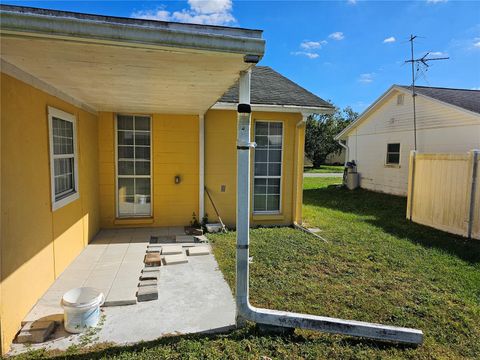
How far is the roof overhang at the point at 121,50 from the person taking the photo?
2141 mm

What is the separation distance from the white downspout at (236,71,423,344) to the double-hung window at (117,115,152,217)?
14.1ft

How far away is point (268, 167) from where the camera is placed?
720 centimetres

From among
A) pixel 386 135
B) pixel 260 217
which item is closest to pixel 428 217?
pixel 260 217

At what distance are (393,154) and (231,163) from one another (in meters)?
9.38

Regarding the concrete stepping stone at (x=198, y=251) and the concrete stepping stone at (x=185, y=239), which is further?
the concrete stepping stone at (x=185, y=239)

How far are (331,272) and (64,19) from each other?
4.33 m

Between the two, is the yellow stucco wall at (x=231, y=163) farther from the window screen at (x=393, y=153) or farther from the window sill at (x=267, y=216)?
the window screen at (x=393, y=153)

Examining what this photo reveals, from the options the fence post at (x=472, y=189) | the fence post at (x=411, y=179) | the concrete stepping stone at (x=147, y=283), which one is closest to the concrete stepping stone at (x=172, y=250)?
the concrete stepping stone at (x=147, y=283)

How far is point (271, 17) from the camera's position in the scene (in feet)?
20.8

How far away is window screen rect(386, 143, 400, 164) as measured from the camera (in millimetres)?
13133

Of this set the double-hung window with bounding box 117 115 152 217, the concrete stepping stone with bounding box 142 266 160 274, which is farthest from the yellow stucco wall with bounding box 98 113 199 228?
the concrete stepping stone with bounding box 142 266 160 274

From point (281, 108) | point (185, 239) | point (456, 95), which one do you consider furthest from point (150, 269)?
point (456, 95)

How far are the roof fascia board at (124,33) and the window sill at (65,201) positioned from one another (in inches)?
96.4

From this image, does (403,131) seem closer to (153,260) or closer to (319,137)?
(153,260)
